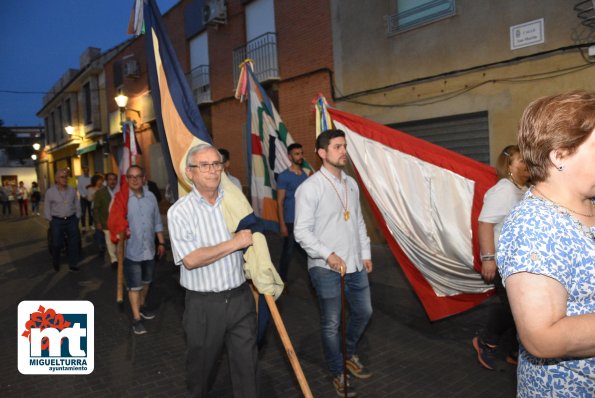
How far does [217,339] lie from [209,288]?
326 mm

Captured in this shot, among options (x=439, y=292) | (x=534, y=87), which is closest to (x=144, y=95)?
(x=534, y=87)

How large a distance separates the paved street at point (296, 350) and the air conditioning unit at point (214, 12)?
9977mm

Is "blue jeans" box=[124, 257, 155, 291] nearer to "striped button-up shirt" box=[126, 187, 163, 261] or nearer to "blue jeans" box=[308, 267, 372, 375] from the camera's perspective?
"striped button-up shirt" box=[126, 187, 163, 261]

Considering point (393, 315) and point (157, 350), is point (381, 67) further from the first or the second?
point (157, 350)

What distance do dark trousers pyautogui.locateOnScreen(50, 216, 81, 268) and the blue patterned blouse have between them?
8.81 metres

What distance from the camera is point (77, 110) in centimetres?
3122

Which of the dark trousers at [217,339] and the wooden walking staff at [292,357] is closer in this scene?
the wooden walking staff at [292,357]

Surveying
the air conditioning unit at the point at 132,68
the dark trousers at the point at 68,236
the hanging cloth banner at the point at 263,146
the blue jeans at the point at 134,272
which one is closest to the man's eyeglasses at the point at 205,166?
the blue jeans at the point at 134,272

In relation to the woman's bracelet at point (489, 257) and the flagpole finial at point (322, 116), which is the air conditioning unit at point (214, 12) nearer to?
the flagpole finial at point (322, 116)

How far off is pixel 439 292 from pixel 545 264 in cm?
337

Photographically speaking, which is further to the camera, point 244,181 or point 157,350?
point 244,181

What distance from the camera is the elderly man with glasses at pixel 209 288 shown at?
9.37 ft

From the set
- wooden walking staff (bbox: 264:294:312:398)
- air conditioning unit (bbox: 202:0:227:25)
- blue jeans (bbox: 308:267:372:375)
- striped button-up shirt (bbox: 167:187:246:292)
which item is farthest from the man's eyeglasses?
air conditioning unit (bbox: 202:0:227:25)

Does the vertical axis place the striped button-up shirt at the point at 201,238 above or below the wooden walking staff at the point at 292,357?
above
